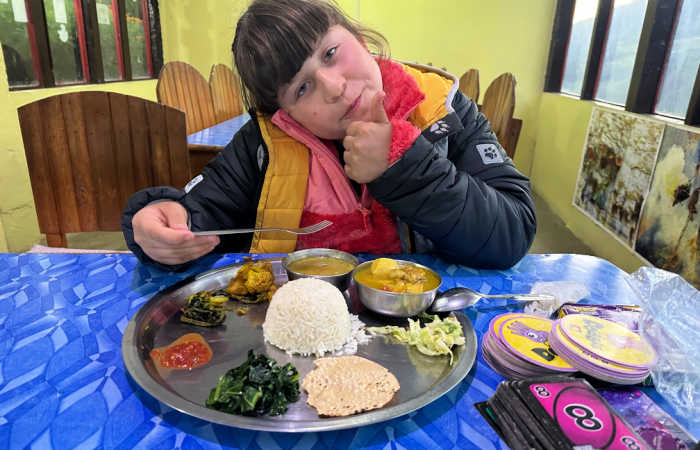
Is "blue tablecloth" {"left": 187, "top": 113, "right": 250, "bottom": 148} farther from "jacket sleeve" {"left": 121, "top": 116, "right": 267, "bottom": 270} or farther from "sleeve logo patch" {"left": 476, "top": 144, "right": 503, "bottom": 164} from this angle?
"sleeve logo patch" {"left": 476, "top": 144, "right": 503, "bottom": 164}

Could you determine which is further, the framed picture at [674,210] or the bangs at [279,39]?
the framed picture at [674,210]

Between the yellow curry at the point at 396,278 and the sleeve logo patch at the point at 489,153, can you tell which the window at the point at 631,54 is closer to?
the sleeve logo patch at the point at 489,153

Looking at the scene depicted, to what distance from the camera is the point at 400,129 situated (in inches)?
37.3

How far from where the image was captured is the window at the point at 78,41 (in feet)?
9.96

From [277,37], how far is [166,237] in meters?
0.54

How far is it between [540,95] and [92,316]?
534cm

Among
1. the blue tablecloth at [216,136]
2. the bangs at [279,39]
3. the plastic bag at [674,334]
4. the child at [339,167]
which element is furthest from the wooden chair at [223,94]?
the plastic bag at [674,334]

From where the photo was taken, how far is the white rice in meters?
0.80

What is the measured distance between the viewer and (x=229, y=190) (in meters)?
1.32

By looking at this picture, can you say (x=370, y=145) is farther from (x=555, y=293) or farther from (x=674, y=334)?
(x=674, y=334)

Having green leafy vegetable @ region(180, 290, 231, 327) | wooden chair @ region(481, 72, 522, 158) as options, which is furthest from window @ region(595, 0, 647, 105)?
green leafy vegetable @ region(180, 290, 231, 327)

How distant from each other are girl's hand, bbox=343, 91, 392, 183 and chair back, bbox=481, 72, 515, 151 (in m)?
1.91

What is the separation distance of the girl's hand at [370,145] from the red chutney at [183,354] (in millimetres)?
471

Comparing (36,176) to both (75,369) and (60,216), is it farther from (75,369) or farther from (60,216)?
(75,369)
